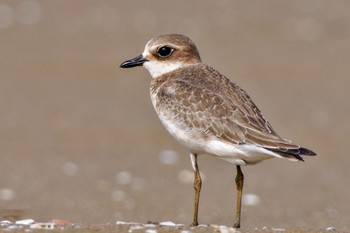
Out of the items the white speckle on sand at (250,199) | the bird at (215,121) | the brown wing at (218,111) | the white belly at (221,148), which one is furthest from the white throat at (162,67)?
the white speckle on sand at (250,199)

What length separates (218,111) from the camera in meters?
7.88

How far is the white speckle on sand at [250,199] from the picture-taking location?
34.7 feet

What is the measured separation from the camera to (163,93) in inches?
323

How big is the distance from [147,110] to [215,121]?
20.4 feet

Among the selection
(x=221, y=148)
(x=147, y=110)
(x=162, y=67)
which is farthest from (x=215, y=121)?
(x=147, y=110)

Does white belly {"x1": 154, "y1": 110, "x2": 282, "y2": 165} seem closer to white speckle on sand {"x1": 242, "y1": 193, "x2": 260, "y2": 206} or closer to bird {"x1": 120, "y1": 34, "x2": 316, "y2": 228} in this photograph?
bird {"x1": 120, "y1": 34, "x2": 316, "y2": 228}

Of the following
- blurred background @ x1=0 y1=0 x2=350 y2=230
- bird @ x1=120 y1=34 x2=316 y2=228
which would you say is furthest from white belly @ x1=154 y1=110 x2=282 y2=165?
blurred background @ x1=0 y1=0 x2=350 y2=230

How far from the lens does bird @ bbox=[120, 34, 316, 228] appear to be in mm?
7613

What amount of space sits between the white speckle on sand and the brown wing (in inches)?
100

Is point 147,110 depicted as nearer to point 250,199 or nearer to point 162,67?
point 250,199

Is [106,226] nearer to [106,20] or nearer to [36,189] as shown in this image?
[36,189]

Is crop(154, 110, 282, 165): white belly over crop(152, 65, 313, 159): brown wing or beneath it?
beneath

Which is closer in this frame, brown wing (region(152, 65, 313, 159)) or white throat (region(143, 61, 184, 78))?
brown wing (region(152, 65, 313, 159))

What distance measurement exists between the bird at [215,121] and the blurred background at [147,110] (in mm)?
1836
